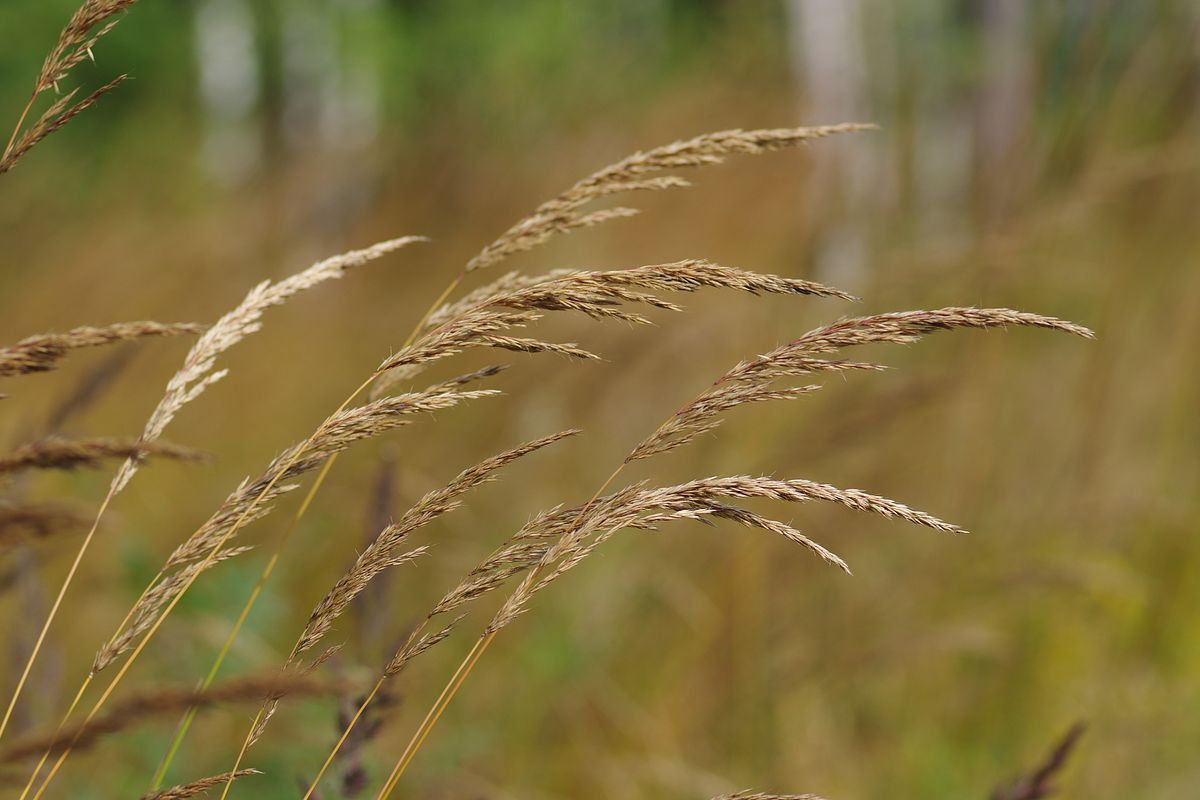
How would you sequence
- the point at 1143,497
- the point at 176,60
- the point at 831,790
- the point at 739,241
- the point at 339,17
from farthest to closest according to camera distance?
the point at 176,60
the point at 339,17
the point at 739,241
the point at 1143,497
the point at 831,790

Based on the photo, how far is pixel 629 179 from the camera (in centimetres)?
93

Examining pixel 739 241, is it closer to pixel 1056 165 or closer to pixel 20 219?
pixel 1056 165

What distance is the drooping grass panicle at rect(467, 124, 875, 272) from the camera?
0.90 metres

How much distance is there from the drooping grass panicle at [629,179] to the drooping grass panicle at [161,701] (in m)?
0.40

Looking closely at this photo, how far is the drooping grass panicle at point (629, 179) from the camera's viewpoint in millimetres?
902

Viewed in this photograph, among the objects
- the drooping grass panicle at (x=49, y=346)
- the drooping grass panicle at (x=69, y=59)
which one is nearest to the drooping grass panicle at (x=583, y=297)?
the drooping grass panicle at (x=49, y=346)

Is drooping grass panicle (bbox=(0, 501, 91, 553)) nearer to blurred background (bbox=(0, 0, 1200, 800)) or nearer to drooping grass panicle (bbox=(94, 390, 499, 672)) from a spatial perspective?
drooping grass panicle (bbox=(94, 390, 499, 672))

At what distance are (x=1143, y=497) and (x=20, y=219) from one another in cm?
579

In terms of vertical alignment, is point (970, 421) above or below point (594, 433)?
above

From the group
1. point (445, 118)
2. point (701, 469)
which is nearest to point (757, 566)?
point (701, 469)

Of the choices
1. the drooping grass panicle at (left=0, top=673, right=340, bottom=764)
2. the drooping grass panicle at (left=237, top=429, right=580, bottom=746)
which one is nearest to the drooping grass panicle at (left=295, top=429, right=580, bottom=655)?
the drooping grass panicle at (left=237, top=429, right=580, bottom=746)

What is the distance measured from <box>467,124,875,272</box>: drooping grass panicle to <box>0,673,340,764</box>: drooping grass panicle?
404mm

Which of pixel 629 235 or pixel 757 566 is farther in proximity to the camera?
pixel 629 235

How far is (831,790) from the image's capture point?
2111 mm
